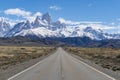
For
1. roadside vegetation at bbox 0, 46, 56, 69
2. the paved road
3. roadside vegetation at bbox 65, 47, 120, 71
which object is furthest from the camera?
roadside vegetation at bbox 0, 46, 56, 69

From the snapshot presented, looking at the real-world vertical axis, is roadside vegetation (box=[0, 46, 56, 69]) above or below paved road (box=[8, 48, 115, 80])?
above

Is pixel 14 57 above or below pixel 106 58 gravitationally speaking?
above

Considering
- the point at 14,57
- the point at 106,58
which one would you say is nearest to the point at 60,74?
the point at 106,58

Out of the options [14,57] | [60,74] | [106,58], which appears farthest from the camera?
[14,57]

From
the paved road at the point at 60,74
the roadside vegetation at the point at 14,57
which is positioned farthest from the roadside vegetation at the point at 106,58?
the roadside vegetation at the point at 14,57

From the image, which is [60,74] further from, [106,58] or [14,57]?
[14,57]

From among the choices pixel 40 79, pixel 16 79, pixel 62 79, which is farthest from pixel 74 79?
pixel 16 79

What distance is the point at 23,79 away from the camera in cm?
2012

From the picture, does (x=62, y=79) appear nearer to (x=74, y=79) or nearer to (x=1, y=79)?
(x=74, y=79)

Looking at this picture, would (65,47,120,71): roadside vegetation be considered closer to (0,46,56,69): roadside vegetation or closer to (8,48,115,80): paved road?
(8,48,115,80): paved road

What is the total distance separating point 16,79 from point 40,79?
1.52 meters

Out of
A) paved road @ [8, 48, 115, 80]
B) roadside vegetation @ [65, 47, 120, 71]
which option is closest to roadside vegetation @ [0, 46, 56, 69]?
paved road @ [8, 48, 115, 80]

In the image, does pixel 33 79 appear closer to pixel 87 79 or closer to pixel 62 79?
pixel 62 79

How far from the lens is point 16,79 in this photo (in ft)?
66.3
